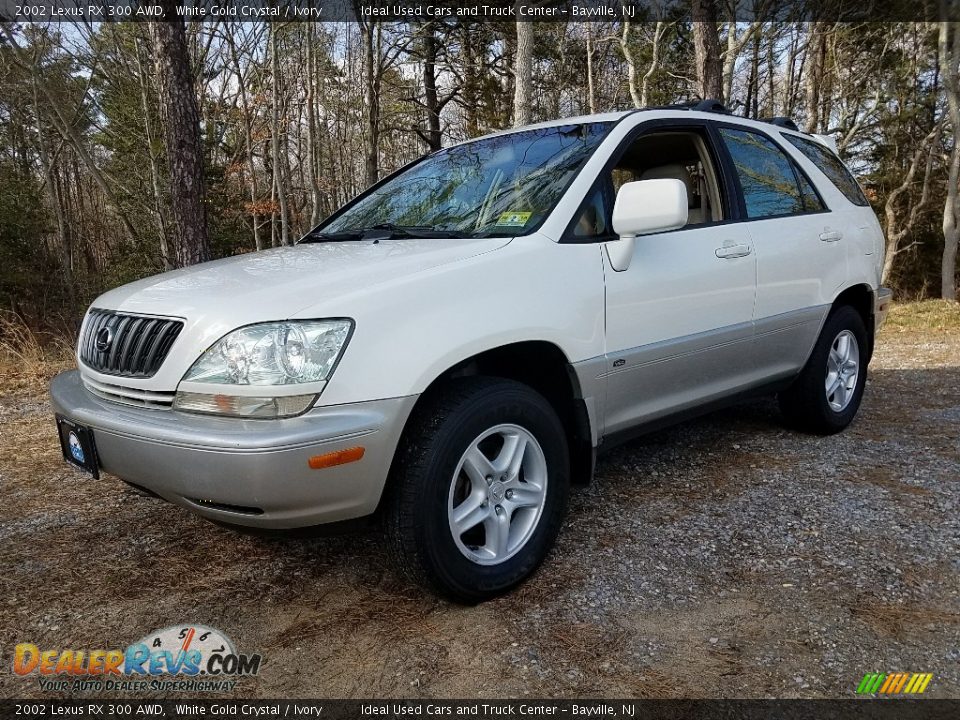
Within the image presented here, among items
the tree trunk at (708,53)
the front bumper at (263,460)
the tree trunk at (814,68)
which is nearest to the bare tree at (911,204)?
the tree trunk at (814,68)

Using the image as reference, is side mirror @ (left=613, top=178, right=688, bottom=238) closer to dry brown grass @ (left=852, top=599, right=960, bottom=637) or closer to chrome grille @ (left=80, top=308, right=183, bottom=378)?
dry brown grass @ (left=852, top=599, right=960, bottom=637)

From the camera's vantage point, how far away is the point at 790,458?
376cm

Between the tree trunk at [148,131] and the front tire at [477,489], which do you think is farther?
the tree trunk at [148,131]

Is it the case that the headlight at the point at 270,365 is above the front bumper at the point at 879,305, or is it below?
above

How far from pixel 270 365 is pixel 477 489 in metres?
0.83

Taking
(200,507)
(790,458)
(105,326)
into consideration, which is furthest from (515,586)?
(790,458)

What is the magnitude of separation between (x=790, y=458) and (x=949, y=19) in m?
17.1

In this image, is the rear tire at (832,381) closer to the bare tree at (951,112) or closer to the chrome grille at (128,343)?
the chrome grille at (128,343)

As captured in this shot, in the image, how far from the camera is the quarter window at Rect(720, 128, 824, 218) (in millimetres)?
3527

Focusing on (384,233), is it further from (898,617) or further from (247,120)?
(247,120)

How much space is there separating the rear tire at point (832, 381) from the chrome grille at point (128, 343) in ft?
11.1

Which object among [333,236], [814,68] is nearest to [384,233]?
[333,236]

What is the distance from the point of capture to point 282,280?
2.24 m

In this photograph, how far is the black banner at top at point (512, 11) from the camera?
15.1m
